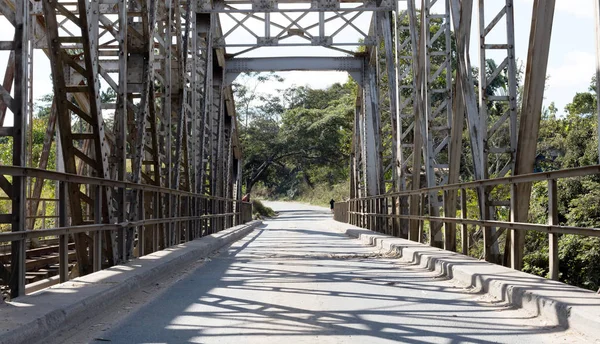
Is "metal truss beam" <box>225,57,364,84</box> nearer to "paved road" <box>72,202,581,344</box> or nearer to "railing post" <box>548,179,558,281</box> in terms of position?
"paved road" <box>72,202,581,344</box>

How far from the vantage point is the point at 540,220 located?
17.2 metres

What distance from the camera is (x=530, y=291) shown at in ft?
23.2

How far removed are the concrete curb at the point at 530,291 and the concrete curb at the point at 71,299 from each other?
12.2ft

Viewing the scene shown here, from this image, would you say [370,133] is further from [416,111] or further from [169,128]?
[169,128]

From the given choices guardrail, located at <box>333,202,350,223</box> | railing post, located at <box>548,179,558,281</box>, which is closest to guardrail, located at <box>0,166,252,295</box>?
railing post, located at <box>548,179,558,281</box>

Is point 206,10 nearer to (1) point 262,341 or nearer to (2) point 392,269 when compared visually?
(2) point 392,269

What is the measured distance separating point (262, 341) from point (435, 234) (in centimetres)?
902

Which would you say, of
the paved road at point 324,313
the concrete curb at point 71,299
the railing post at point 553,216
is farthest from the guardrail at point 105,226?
the railing post at point 553,216

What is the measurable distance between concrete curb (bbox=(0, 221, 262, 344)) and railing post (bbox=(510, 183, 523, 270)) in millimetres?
4212

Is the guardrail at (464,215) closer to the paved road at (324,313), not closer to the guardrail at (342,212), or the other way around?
the paved road at (324,313)

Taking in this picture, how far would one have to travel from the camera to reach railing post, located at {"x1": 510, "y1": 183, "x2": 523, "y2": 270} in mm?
8844

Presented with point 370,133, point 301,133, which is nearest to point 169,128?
point 370,133

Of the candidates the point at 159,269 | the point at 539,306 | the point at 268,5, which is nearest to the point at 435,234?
the point at 159,269

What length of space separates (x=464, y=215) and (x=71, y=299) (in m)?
5.99
